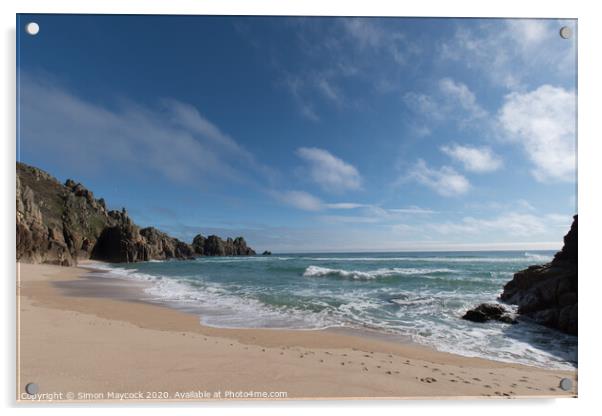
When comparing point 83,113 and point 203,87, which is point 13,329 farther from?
point 203,87

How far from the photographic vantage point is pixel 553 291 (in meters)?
4.54

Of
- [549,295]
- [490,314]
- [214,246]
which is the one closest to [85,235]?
[214,246]

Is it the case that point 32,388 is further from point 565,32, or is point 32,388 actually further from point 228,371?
point 565,32

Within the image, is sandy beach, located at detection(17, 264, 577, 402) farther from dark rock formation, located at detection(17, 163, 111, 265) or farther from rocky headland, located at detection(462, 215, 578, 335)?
dark rock formation, located at detection(17, 163, 111, 265)

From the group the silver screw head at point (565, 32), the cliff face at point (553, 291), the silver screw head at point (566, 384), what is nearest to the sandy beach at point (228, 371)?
the silver screw head at point (566, 384)

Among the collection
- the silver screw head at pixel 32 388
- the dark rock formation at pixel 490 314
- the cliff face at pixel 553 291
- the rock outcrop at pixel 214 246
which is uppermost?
the cliff face at pixel 553 291

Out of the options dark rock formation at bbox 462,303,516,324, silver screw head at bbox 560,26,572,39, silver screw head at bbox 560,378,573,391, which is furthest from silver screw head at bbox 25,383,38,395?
silver screw head at bbox 560,26,572,39

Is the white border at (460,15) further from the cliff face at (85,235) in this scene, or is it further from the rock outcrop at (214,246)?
the rock outcrop at (214,246)

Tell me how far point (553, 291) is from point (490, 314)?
1.08 m

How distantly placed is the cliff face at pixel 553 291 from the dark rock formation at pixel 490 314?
1.29 feet

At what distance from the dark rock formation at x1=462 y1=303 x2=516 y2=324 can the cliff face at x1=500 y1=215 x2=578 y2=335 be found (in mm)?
394

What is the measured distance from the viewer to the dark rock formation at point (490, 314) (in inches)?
195

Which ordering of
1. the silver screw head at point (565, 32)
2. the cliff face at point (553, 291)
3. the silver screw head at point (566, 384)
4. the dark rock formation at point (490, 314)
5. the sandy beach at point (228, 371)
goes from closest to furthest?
1. the sandy beach at point (228, 371)
2. the silver screw head at point (566, 384)
3. the silver screw head at point (565, 32)
4. the cliff face at point (553, 291)
5. the dark rock formation at point (490, 314)

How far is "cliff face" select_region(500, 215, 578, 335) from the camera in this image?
3459 mm
